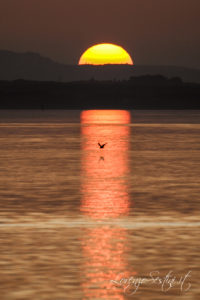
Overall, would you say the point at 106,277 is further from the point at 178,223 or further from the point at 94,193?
the point at 94,193

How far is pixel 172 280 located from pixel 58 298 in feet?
5.16

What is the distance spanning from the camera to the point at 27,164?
29.5m

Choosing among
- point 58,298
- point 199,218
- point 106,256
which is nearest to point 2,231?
point 106,256

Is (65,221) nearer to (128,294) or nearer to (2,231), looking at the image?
(2,231)

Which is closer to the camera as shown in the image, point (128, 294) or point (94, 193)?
point (128, 294)

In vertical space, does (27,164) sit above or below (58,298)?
above

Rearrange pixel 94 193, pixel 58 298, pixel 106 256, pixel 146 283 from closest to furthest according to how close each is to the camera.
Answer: pixel 58 298
pixel 146 283
pixel 106 256
pixel 94 193

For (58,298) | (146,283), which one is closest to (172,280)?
(146,283)

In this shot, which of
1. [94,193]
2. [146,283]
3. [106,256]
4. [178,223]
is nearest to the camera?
[146,283]

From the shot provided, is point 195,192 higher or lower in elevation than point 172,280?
higher

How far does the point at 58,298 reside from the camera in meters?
9.12

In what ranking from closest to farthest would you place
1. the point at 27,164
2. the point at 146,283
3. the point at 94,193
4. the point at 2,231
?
the point at 146,283, the point at 2,231, the point at 94,193, the point at 27,164

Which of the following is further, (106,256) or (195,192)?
(195,192)

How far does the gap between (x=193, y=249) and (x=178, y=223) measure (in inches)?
103
